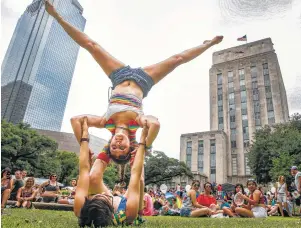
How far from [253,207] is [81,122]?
7070 mm

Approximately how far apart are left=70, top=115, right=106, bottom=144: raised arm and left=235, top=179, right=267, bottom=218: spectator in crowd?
6.12 meters

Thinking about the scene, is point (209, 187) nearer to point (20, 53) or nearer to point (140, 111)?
point (140, 111)

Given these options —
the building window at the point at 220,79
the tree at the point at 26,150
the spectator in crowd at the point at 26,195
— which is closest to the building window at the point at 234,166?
the building window at the point at 220,79

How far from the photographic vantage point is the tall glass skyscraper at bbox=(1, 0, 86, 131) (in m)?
80.9

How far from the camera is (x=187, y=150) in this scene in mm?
60125

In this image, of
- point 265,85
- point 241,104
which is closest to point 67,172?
point 241,104

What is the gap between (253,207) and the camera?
8266mm

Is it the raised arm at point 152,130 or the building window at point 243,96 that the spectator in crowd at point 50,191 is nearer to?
the raised arm at point 152,130

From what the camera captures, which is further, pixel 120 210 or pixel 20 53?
pixel 20 53

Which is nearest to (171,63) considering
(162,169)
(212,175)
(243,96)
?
(162,169)

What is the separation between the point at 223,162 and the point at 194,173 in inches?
276

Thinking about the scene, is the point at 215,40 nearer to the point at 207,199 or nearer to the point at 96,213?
the point at 96,213

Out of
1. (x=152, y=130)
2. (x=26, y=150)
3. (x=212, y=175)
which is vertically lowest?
(x=152, y=130)

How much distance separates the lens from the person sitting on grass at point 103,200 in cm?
296
